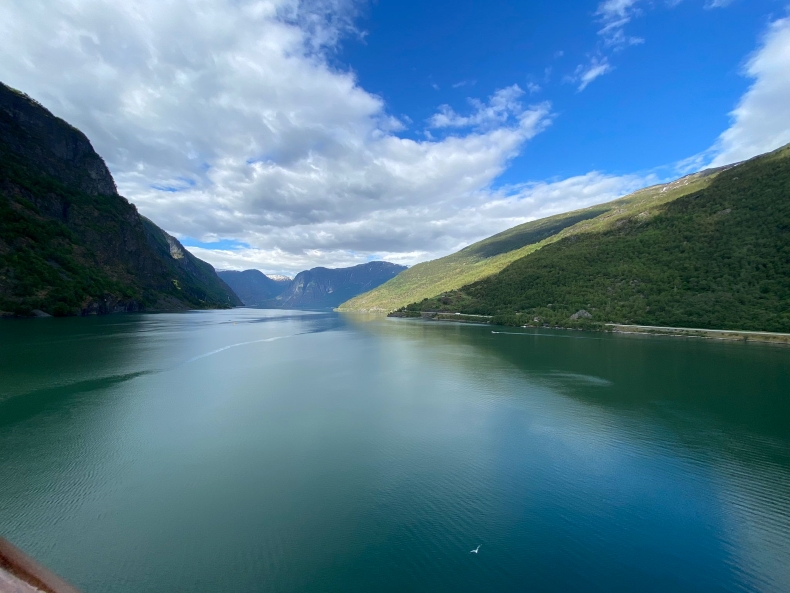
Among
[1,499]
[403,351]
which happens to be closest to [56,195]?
[403,351]

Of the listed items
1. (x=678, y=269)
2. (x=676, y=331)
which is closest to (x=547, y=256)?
(x=678, y=269)

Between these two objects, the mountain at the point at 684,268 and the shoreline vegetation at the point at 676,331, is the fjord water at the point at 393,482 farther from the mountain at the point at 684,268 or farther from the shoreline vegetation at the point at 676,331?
the mountain at the point at 684,268

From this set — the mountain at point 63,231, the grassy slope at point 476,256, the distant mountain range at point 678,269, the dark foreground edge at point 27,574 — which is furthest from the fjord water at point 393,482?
the grassy slope at point 476,256

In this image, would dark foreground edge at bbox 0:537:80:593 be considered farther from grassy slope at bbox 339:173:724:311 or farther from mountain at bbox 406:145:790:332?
grassy slope at bbox 339:173:724:311

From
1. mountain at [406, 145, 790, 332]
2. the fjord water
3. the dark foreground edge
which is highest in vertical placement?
mountain at [406, 145, 790, 332]

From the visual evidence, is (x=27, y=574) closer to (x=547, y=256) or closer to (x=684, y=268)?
(x=684, y=268)

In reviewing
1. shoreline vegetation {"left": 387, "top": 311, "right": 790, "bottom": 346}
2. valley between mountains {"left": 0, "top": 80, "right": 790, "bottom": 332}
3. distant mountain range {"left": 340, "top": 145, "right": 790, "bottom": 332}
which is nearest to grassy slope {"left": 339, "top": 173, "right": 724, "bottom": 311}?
valley between mountains {"left": 0, "top": 80, "right": 790, "bottom": 332}

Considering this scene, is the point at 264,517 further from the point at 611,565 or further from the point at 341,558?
the point at 611,565
